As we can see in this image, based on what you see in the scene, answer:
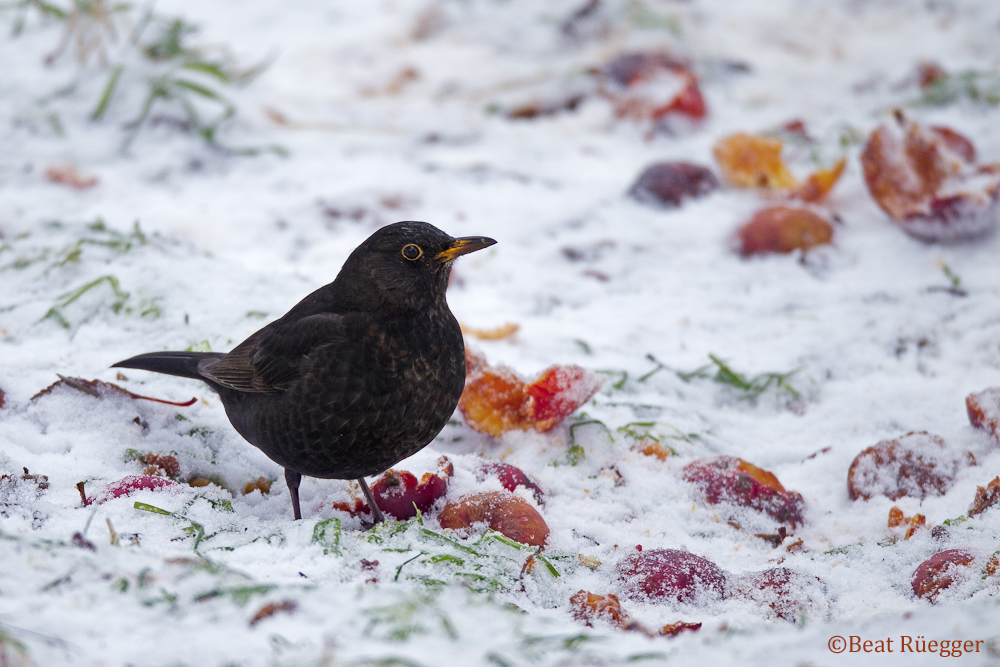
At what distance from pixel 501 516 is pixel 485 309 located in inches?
70.2

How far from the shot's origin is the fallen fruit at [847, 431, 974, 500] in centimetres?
266

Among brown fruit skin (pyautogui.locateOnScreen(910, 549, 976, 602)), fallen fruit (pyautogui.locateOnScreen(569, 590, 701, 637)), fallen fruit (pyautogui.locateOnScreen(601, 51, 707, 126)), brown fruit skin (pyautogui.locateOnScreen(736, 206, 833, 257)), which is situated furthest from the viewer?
fallen fruit (pyautogui.locateOnScreen(601, 51, 707, 126))

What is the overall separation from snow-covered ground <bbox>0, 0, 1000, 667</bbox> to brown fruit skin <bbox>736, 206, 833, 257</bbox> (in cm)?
7

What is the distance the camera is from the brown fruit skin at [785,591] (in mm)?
2080

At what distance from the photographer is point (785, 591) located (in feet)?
6.97

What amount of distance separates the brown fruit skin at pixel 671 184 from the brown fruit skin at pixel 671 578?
2.89 metres

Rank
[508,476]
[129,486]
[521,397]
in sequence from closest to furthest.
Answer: [129,486]
[508,476]
[521,397]

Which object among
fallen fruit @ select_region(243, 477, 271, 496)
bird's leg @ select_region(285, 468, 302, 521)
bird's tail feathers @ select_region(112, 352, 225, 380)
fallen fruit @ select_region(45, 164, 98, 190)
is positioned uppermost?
fallen fruit @ select_region(45, 164, 98, 190)

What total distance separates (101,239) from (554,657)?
10.5 ft

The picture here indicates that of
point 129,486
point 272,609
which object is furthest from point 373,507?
point 272,609

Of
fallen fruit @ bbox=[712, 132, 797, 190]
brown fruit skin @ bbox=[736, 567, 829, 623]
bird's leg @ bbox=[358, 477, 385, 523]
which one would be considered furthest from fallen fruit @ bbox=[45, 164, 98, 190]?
brown fruit skin @ bbox=[736, 567, 829, 623]

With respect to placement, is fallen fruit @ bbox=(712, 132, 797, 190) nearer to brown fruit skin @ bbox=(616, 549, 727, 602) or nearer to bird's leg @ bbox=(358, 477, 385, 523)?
brown fruit skin @ bbox=(616, 549, 727, 602)

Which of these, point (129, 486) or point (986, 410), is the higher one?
point (129, 486)

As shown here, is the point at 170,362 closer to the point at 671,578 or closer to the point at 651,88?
the point at 671,578
